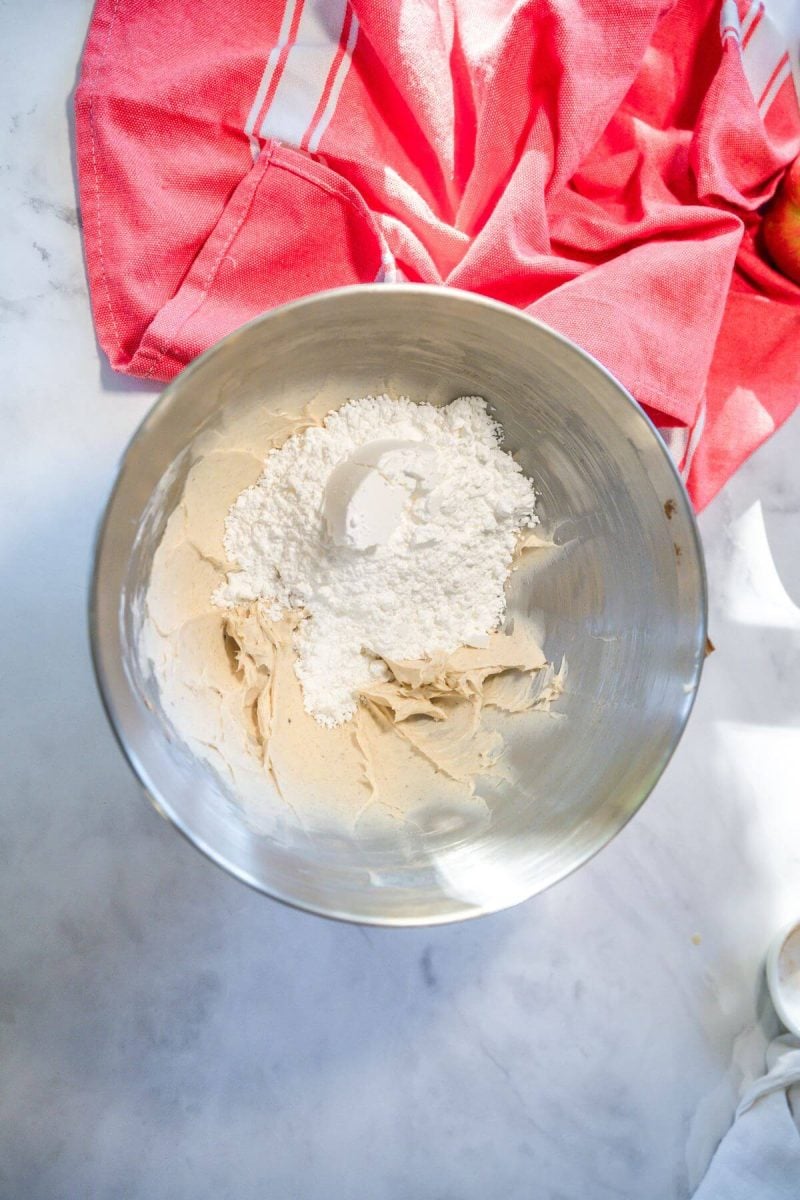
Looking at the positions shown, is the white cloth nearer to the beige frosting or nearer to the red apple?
the beige frosting

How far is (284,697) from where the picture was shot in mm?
771

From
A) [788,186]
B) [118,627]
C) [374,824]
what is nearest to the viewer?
[118,627]

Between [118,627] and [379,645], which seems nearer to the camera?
[118,627]

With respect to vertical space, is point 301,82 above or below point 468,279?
above

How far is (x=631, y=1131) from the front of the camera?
3.09 feet

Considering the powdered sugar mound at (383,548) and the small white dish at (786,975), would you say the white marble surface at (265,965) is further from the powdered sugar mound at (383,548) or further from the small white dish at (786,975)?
the powdered sugar mound at (383,548)

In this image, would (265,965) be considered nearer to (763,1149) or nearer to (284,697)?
(284,697)

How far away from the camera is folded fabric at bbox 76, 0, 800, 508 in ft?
2.70

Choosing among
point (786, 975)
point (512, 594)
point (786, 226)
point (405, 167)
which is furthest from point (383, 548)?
point (786, 975)

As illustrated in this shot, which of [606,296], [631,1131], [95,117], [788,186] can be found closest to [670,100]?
[788,186]

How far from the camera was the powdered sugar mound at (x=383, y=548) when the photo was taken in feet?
2.44

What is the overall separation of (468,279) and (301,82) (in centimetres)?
24

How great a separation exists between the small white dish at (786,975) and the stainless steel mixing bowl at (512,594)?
39cm

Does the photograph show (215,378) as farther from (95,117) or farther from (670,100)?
(670,100)
